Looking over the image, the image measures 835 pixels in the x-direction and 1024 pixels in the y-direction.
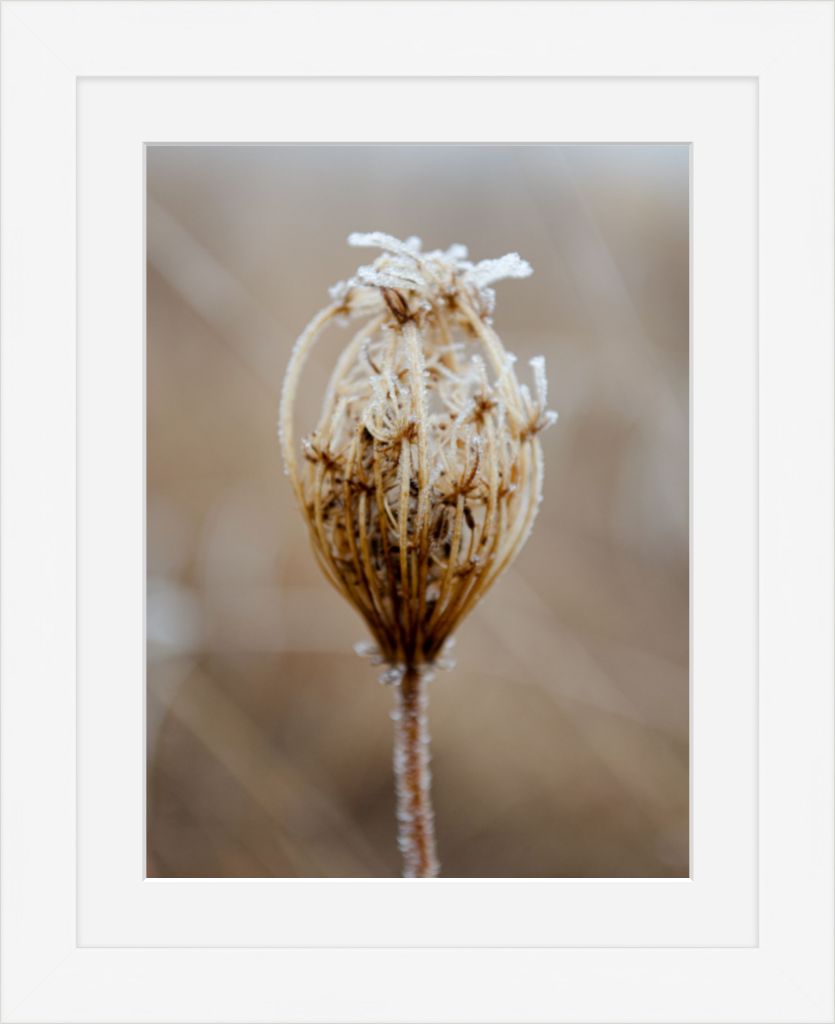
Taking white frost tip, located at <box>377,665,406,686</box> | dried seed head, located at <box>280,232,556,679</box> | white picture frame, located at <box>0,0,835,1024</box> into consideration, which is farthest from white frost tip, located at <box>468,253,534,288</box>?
white frost tip, located at <box>377,665,406,686</box>

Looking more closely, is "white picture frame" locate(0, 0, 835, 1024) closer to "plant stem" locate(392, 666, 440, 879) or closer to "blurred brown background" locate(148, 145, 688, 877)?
"plant stem" locate(392, 666, 440, 879)
